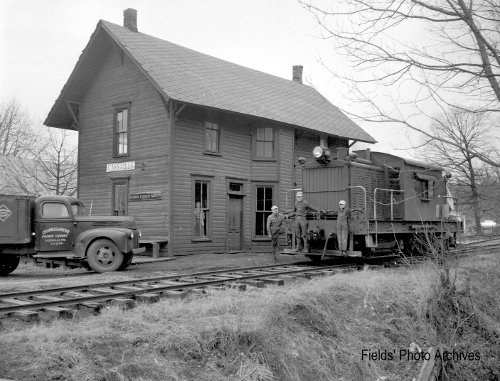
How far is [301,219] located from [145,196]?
7.05 metres

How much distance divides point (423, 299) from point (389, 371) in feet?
7.22

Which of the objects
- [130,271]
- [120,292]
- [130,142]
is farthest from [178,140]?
[120,292]

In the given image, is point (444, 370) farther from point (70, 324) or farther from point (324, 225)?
point (324, 225)

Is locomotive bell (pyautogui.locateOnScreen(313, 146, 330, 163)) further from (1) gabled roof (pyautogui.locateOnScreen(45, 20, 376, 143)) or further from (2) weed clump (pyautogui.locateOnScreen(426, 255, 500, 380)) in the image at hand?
(2) weed clump (pyautogui.locateOnScreen(426, 255, 500, 380))

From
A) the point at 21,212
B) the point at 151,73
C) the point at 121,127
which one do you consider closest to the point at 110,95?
the point at 121,127

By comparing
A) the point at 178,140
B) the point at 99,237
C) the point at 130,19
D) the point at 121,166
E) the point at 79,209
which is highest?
the point at 130,19

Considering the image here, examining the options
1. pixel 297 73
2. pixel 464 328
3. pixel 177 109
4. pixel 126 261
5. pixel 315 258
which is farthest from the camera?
pixel 297 73

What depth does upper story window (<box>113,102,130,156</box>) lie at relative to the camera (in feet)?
65.8

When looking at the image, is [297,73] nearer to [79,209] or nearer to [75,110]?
[75,110]

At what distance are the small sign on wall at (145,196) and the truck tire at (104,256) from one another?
16.3ft

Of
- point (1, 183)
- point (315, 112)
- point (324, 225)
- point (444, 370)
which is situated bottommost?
point (444, 370)

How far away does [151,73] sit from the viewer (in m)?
17.9

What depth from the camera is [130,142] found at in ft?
65.2

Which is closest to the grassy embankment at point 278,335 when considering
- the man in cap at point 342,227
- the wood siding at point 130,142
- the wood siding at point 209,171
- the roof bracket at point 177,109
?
the man in cap at point 342,227
